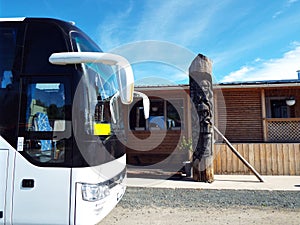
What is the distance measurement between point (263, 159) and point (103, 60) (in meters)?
6.60

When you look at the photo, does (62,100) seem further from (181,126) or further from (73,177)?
(181,126)

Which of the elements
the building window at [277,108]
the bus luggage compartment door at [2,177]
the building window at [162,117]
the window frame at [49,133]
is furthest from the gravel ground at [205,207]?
the building window at [277,108]

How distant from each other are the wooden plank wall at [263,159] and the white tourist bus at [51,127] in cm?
530

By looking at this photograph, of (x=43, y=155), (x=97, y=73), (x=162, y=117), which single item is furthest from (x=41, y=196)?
(x=162, y=117)

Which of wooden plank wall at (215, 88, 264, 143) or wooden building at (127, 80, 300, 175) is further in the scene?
wooden plank wall at (215, 88, 264, 143)

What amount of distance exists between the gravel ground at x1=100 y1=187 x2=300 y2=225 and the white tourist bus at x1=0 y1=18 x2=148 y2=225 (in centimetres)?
159

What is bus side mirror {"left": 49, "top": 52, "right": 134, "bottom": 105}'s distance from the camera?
7.80 feet

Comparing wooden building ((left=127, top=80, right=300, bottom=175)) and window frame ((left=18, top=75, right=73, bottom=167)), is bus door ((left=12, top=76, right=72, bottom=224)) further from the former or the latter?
wooden building ((left=127, top=80, right=300, bottom=175))

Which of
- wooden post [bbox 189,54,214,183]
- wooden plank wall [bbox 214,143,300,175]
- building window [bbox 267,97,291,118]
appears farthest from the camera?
building window [bbox 267,97,291,118]

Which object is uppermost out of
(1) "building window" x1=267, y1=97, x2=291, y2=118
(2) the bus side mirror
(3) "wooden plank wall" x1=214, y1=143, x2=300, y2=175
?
(1) "building window" x1=267, y1=97, x2=291, y2=118

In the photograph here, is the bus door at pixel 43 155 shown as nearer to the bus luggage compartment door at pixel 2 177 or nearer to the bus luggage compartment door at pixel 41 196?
the bus luggage compartment door at pixel 41 196

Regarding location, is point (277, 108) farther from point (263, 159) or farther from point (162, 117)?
point (162, 117)

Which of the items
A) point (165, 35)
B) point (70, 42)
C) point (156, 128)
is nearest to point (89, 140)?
point (70, 42)

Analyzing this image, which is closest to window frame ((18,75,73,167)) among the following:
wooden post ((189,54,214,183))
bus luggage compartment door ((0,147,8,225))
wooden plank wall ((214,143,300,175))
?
bus luggage compartment door ((0,147,8,225))
